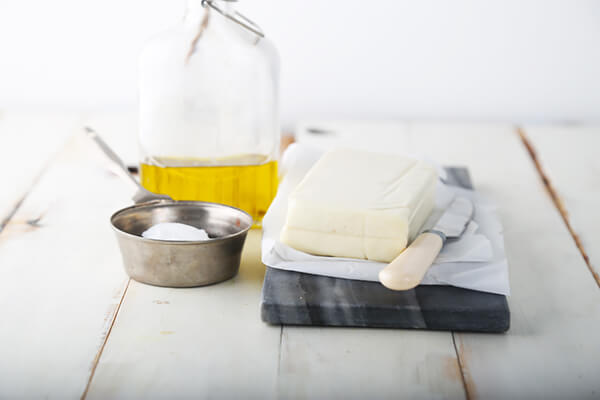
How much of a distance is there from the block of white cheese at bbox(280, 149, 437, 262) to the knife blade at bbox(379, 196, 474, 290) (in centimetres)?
2

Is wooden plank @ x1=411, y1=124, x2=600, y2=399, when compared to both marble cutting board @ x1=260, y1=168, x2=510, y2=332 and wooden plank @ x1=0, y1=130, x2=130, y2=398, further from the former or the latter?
wooden plank @ x1=0, y1=130, x2=130, y2=398

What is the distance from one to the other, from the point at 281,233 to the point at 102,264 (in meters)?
0.23

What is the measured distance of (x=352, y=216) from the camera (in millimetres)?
791

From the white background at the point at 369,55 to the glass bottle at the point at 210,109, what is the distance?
2.06 ft

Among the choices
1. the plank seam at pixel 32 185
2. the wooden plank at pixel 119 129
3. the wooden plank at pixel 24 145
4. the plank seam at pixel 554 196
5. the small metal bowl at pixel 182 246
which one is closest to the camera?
the small metal bowl at pixel 182 246

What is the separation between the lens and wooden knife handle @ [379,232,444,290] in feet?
2.31

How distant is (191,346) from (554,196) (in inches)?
29.1

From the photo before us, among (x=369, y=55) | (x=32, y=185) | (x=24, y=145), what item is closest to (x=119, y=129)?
(x=24, y=145)

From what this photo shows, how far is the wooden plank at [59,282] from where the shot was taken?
2.12 feet

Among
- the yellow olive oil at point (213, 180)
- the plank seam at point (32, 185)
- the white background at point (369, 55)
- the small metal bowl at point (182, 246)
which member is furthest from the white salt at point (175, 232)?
the white background at point (369, 55)

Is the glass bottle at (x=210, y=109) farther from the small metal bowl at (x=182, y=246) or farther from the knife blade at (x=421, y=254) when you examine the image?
the knife blade at (x=421, y=254)

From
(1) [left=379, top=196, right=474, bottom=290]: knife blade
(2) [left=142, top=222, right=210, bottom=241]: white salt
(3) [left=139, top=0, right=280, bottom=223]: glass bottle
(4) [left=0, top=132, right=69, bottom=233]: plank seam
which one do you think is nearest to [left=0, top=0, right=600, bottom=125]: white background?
(4) [left=0, top=132, right=69, bottom=233]: plank seam

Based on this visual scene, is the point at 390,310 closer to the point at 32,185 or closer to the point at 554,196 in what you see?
the point at 554,196

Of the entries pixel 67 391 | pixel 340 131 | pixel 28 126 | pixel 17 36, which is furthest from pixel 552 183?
pixel 17 36
